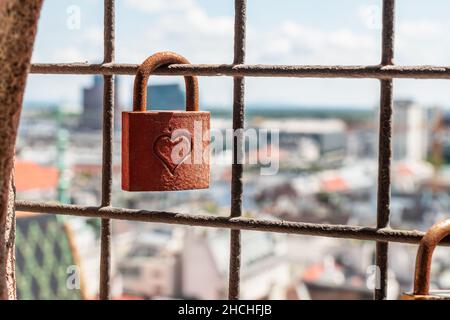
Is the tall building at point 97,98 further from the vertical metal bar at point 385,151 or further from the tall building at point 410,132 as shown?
the tall building at point 410,132

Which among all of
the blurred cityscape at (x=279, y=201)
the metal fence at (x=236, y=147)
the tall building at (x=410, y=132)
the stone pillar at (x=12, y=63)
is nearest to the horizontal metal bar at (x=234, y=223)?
the metal fence at (x=236, y=147)

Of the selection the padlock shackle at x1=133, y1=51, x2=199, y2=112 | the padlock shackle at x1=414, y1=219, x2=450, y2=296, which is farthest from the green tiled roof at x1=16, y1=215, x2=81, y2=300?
the padlock shackle at x1=414, y1=219, x2=450, y2=296

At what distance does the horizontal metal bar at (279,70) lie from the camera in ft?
2.63

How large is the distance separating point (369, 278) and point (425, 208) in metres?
24.4

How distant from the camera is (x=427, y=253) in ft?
2.11

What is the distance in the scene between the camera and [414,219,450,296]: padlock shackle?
637 millimetres

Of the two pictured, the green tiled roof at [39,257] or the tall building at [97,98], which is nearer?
the tall building at [97,98]

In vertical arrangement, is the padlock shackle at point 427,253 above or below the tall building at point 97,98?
below

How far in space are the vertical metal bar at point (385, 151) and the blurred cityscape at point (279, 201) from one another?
13.1 feet

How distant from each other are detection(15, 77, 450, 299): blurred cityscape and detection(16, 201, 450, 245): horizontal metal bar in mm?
3779

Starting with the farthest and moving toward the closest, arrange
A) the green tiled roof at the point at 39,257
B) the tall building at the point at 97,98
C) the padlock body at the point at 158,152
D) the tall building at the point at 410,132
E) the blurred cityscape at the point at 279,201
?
the tall building at the point at 410,132, the blurred cityscape at the point at 279,201, the green tiled roof at the point at 39,257, the tall building at the point at 97,98, the padlock body at the point at 158,152

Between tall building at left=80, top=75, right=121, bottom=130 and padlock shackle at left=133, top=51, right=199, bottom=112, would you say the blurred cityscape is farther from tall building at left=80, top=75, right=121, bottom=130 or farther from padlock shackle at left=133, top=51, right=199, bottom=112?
padlock shackle at left=133, top=51, right=199, bottom=112

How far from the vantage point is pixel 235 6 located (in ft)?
2.96

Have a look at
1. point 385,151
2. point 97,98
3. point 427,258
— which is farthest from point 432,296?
point 97,98
